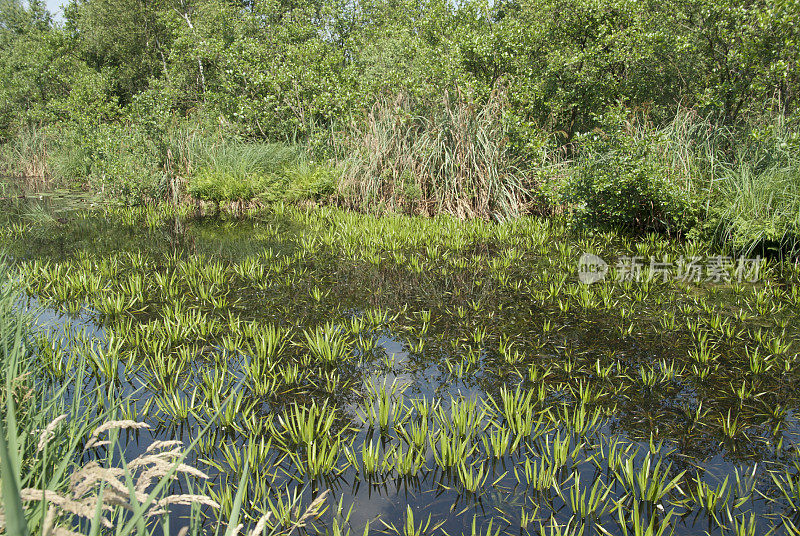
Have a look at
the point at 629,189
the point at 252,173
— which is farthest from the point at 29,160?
the point at 629,189

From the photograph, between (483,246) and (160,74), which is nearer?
(483,246)

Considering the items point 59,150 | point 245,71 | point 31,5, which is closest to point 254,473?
point 245,71

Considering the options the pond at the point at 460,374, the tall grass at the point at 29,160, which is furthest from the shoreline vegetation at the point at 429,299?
the tall grass at the point at 29,160

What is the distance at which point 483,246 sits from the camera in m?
7.47

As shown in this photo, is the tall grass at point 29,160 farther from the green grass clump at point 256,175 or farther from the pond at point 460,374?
the pond at point 460,374

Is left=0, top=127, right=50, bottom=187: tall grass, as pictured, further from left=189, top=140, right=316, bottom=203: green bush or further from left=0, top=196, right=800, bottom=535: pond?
left=0, top=196, right=800, bottom=535: pond

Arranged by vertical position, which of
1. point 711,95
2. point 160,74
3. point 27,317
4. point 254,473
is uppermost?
point 160,74

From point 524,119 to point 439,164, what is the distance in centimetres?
163

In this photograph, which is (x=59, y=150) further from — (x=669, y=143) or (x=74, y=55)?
(x=669, y=143)

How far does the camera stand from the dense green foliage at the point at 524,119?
7.16m

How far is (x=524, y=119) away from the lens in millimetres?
8992

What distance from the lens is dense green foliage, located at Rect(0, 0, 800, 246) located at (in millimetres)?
7156

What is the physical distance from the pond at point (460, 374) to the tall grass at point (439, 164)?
6.36 ft

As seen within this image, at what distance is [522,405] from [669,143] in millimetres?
5760
